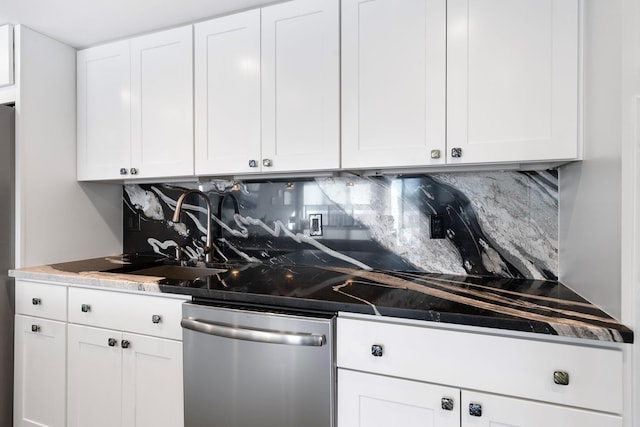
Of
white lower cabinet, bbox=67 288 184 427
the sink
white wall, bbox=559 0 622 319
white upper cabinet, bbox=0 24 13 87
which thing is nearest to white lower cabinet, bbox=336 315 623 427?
white wall, bbox=559 0 622 319

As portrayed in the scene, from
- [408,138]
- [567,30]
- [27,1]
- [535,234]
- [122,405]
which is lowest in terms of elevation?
[122,405]

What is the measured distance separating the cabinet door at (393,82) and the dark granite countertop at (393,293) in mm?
522

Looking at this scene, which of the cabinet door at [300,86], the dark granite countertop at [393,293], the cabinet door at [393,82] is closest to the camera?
the dark granite countertop at [393,293]

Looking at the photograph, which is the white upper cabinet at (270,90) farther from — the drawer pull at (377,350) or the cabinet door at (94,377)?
the cabinet door at (94,377)

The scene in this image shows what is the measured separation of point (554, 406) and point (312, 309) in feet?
2.50

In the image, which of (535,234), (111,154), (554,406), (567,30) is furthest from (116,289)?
(567,30)

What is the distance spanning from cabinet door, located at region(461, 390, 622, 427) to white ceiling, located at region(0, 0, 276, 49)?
6.00 ft

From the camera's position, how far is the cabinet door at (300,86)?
1594 mm

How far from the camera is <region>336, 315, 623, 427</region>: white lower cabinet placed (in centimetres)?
98

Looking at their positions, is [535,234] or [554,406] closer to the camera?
[554,406]

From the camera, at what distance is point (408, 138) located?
1482 millimetres

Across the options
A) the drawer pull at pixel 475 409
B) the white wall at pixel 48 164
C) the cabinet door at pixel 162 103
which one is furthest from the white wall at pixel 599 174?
the white wall at pixel 48 164

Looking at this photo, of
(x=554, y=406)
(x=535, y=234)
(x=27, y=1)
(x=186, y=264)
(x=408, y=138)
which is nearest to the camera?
(x=554, y=406)

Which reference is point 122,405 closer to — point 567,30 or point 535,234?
point 535,234
